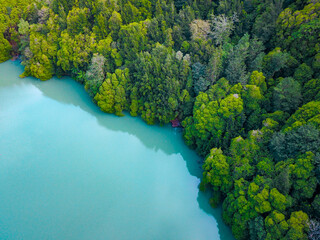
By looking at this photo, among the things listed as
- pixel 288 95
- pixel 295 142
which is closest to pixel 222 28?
pixel 288 95

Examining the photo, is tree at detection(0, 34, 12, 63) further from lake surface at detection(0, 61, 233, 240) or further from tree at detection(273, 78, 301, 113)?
tree at detection(273, 78, 301, 113)

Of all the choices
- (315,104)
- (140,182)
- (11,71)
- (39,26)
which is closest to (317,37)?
(315,104)

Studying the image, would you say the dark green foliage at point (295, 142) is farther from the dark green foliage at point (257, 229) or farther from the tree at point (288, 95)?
the dark green foliage at point (257, 229)

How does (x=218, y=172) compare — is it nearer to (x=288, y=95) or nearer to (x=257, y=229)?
(x=257, y=229)

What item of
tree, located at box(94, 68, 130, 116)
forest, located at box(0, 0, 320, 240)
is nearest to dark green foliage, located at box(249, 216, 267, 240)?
forest, located at box(0, 0, 320, 240)

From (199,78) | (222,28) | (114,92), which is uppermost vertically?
(222,28)

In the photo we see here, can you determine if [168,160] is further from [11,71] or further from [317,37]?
[11,71]
